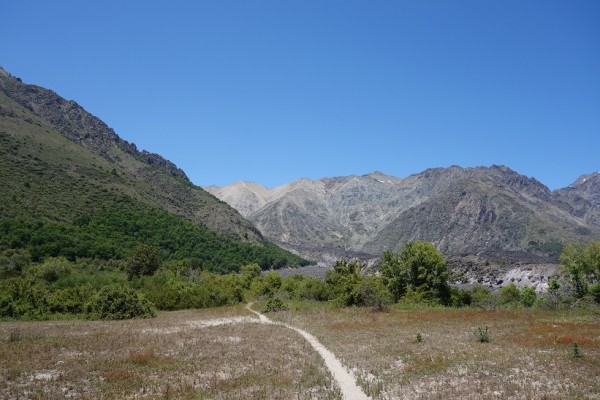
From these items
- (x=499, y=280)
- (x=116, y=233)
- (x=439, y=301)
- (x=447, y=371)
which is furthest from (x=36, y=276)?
(x=499, y=280)

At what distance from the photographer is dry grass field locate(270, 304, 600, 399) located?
18.1 meters

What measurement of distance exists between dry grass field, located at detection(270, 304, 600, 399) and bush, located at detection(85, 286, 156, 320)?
909 inches

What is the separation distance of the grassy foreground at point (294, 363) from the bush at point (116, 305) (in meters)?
17.2

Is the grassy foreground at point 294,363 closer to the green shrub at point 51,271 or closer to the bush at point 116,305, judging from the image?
the bush at point 116,305

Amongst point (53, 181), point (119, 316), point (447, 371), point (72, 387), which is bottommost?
point (119, 316)

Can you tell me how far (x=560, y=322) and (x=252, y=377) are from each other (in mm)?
34542

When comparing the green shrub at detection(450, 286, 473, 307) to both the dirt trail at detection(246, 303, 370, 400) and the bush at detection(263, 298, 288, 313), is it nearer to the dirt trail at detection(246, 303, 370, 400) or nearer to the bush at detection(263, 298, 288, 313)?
the bush at detection(263, 298, 288, 313)

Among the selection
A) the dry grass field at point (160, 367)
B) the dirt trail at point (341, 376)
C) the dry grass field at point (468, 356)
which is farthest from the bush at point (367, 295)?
the dirt trail at point (341, 376)

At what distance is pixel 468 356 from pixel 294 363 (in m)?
10.5

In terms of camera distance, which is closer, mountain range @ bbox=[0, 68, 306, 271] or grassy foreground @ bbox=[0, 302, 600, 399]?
grassy foreground @ bbox=[0, 302, 600, 399]

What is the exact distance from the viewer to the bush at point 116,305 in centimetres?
5416

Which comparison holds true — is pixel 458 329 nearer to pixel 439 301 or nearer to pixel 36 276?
pixel 439 301

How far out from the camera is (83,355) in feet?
84.5

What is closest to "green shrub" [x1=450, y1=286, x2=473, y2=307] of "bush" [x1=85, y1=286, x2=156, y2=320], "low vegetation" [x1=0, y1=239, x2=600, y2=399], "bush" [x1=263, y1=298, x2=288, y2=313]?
"low vegetation" [x1=0, y1=239, x2=600, y2=399]
